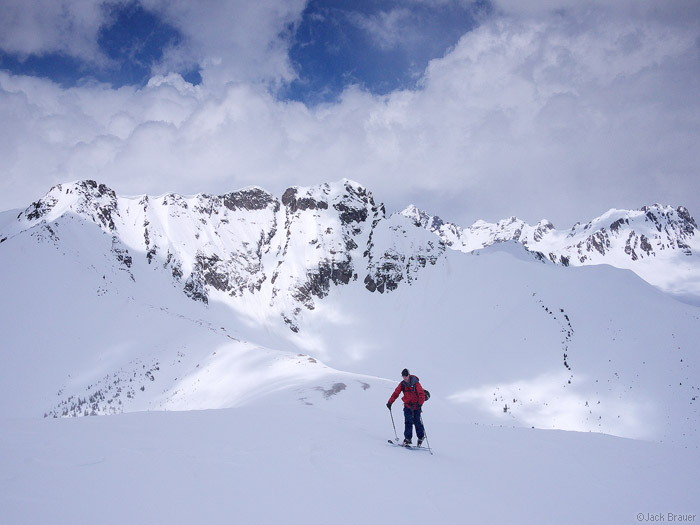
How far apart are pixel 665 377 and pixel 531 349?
1566 cm

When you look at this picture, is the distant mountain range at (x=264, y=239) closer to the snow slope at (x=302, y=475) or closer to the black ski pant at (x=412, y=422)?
the snow slope at (x=302, y=475)

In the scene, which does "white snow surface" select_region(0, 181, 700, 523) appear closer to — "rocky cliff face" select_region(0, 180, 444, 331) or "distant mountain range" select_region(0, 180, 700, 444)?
"distant mountain range" select_region(0, 180, 700, 444)

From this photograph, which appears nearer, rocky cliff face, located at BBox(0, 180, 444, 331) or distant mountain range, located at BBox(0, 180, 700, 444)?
distant mountain range, located at BBox(0, 180, 700, 444)

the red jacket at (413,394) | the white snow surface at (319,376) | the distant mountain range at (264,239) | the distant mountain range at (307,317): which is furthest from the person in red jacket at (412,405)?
the distant mountain range at (264,239)

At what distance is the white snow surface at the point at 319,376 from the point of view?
6.43 m

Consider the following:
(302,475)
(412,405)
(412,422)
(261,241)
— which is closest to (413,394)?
(412,405)

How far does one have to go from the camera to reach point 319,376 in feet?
89.1

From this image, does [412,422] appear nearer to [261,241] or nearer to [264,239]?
[261,241]

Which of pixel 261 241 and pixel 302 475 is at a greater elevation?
pixel 261 241

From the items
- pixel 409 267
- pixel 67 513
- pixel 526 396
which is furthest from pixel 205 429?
pixel 409 267

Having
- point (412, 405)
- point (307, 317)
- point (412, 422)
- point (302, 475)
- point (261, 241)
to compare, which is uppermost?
point (261, 241)

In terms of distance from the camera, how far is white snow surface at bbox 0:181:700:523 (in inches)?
253

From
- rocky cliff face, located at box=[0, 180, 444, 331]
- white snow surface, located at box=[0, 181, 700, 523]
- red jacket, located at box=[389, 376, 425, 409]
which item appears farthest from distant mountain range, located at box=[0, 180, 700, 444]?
red jacket, located at box=[389, 376, 425, 409]

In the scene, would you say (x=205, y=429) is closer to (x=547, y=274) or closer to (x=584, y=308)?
(x=584, y=308)
